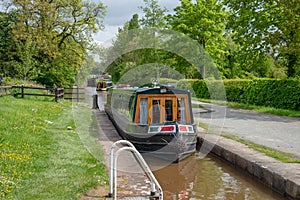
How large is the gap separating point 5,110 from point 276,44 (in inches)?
Answer: 606

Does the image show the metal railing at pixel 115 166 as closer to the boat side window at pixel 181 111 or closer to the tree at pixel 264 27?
the boat side window at pixel 181 111

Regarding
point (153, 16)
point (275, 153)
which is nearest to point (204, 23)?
point (153, 16)

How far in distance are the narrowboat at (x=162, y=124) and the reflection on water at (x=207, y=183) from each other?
52 cm

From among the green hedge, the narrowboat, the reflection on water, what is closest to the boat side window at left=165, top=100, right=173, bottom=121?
the narrowboat

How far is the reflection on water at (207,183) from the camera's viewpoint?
6.78 meters

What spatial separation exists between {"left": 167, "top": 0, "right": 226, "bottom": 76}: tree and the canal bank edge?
21703 millimetres

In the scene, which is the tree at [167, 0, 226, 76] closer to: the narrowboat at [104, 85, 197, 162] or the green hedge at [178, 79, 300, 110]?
the green hedge at [178, 79, 300, 110]

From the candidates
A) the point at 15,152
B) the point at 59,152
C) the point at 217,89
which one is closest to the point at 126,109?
the point at 59,152

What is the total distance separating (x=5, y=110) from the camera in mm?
12781

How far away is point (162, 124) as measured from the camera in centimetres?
978

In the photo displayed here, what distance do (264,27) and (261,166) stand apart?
1581 cm

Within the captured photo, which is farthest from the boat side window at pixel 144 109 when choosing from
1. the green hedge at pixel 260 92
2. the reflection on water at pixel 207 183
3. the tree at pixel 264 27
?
the tree at pixel 264 27

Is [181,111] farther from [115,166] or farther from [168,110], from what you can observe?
[115,166]

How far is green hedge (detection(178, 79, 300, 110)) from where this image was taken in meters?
18.6
